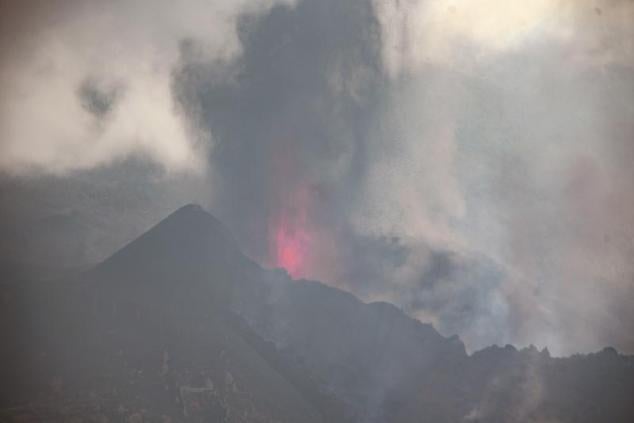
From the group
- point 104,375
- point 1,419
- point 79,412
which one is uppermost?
point 104,375

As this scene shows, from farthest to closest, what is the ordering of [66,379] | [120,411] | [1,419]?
1. [66,379]
2. [120,411]
3. [1,419]

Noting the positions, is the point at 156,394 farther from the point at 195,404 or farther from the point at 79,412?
the point at 79,412

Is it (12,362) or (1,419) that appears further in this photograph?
(12,362)

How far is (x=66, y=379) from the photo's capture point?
186625mm

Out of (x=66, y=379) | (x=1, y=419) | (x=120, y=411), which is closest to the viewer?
(x=1, y=419)

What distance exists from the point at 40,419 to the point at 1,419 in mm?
10452

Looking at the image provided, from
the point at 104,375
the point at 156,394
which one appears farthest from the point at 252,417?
the point at 104,375

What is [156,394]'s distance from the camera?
19200cm

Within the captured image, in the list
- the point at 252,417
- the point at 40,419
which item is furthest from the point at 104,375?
the point at 252,417

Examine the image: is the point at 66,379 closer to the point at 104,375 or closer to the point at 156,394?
the point at 104,375

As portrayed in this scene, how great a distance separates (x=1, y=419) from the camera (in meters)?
162

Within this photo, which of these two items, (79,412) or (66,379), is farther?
(66,379)

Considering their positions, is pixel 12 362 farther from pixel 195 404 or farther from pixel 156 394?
pixel 195 404

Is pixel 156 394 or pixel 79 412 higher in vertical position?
pixel 156 394
